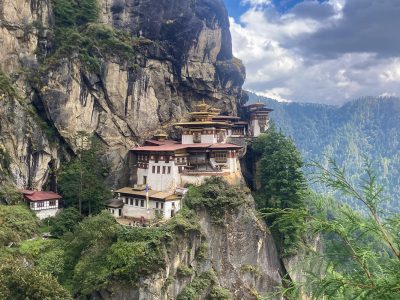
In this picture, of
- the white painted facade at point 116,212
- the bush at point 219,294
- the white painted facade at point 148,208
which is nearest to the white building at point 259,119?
the white painted facade at point 148,208

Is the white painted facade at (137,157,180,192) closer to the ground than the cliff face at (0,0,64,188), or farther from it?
closer to the ground

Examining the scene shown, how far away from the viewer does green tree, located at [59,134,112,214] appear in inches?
1684

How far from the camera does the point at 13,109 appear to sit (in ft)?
137

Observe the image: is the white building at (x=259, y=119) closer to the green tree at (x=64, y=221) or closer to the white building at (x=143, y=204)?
the white building at (x=143, y=204)

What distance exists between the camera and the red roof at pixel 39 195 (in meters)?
40.5

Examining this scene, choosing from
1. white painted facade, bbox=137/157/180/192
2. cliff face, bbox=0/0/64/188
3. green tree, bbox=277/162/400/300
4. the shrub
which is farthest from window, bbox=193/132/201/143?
green tree, bbox=277/162/400/300

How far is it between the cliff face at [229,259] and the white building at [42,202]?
1454cm

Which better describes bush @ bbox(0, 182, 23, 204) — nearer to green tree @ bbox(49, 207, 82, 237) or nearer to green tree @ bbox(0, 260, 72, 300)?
green tree @ bbox(49, 207, 82, 237)

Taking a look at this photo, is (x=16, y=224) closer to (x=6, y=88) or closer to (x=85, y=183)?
(x=85, y=183)

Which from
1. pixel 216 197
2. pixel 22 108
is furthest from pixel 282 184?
pixel 22 108

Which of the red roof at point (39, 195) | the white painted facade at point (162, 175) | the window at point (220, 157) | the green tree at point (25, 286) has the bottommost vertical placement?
the green tree at point (25, 286)

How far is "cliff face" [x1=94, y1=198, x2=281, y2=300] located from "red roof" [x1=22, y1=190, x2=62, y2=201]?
1460 centimetres

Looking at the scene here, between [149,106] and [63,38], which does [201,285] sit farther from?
[63,38]

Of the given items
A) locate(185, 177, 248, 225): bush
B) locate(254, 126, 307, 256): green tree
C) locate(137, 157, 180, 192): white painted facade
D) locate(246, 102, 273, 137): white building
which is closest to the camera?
locate(185, 177, 248, 225): bush
